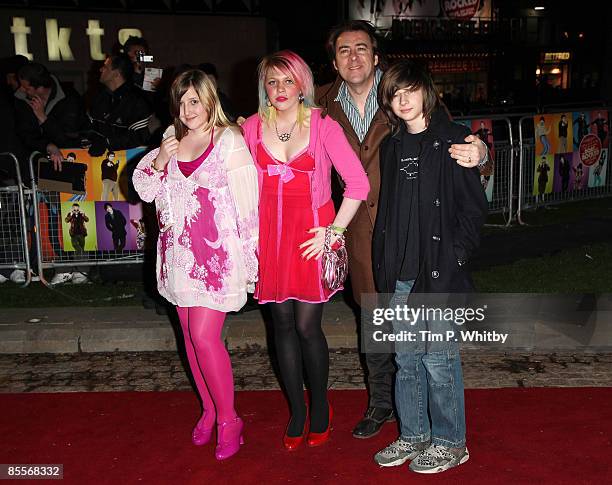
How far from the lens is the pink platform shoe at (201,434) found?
13.6ft

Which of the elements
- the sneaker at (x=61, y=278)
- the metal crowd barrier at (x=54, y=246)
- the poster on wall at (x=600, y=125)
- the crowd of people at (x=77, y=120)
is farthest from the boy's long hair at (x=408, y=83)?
the poster on wall at (x=600, y=125)

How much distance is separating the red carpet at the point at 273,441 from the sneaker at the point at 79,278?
2.59 meters

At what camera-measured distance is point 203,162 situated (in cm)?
378

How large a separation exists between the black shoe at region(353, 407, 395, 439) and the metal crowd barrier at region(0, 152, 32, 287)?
4298 millimetres

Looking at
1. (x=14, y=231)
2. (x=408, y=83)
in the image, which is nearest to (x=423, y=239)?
(x=408, y=83)

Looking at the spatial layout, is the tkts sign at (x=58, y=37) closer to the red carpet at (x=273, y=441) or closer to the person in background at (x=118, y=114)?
the person in background at (x=118, y=114)

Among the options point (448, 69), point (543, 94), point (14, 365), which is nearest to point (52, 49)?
point (14, 365)

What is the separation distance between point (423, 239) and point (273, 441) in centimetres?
148

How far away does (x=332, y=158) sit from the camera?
149 inches

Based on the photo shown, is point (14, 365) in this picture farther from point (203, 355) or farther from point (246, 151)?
point (246, 151)

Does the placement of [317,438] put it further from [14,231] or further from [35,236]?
[14,231]

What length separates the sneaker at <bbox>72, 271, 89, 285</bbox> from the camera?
7473 mm

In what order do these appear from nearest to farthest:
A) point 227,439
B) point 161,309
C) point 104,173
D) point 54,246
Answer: point 227,439 → point 161,309 → point 104,173 → point 54,246

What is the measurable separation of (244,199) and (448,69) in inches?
1138
